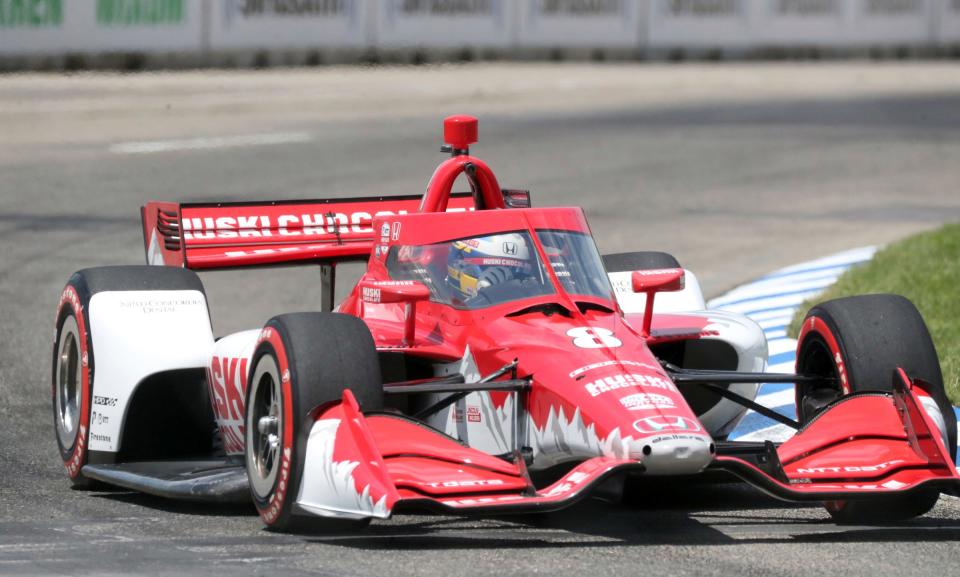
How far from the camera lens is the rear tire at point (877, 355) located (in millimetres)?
6484

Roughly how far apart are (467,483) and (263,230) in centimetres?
313

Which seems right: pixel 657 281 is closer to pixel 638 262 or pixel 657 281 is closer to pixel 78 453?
pixel 638 262

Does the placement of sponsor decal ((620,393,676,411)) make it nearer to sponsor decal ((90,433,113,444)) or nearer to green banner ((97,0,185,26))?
sponsor decal ((90,433,113,444))

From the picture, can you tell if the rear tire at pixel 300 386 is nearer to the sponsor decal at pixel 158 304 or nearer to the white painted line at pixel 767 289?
the sponsor decal at pixel 158 304

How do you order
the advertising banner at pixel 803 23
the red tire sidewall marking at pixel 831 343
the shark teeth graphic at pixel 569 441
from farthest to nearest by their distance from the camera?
the advertising banner at pixel 803 23, the red tire sidewall marking at pixel 831 343, the shark teeth graphic at pixel 569 441

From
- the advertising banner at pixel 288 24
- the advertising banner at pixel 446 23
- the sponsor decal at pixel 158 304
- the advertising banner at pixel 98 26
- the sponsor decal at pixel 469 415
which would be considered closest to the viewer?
the sponsor decal at pixel 469 415

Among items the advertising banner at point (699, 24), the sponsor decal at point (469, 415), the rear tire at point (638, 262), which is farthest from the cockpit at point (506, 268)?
the advertising banner at point (699, 24)

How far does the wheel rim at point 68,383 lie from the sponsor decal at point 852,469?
3167 millimetres

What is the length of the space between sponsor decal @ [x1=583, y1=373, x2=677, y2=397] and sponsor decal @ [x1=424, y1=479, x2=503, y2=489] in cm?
44

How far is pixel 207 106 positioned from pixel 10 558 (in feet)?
59.1

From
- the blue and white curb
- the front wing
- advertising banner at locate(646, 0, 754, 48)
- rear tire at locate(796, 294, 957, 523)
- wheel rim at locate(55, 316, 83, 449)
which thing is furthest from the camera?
advertising banner at locate(646, 0, 754, 48)

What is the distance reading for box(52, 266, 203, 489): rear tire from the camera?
7.54 m

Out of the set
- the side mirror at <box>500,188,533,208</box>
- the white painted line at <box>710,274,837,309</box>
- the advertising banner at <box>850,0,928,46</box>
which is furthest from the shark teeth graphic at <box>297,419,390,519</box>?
the advertising banner at <box>850,0,928,46</box>

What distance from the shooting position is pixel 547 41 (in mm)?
30469
